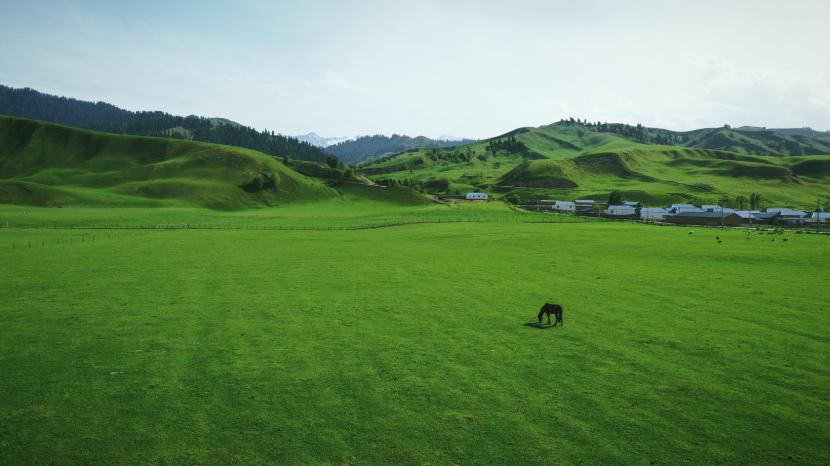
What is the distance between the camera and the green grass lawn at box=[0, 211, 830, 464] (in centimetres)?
1484

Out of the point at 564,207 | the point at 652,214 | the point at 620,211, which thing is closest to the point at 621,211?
the point at 620,211

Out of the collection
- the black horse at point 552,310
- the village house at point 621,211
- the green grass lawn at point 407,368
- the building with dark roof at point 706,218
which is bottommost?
the green grass lawn at point 407,368

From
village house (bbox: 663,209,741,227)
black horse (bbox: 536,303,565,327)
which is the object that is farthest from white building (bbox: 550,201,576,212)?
black horse (bbox: 536,303,565,327)

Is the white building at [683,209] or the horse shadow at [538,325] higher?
the white building at [683,209]

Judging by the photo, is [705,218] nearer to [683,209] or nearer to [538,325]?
[683,209]

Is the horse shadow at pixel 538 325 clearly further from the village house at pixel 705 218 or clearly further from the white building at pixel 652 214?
the white building at pixel 652 214

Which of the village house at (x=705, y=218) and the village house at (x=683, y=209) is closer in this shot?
the village house at (x=705, y=218)

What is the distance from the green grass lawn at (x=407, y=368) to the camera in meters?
14.8

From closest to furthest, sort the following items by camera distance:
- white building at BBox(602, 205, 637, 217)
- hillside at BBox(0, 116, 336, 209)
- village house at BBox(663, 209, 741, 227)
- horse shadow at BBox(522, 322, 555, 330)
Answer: horse shadow at BBox(522, 322, 555, 330) < village house at BBox(663, 209, 741, 227) < hillside at BBox(0, 116, 336, 209) < white building at BBox(602, 205, 637, 217)

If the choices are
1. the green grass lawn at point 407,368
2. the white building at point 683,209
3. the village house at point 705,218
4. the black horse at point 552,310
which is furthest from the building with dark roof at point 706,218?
the black horse at point 552,310

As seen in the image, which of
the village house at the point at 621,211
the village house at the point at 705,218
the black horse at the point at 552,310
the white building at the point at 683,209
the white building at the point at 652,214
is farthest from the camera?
the village house at the point at 621,211

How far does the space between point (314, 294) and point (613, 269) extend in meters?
31.8

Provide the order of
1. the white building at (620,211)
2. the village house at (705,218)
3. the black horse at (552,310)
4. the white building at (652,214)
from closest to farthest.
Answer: the black horse at (552,310)
the village house at (705,218)
the white building at (652,214)
the white building at (620,211)

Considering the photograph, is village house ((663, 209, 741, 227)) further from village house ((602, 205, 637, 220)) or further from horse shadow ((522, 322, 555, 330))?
horse shadow ((522, 322, 555, 330))
